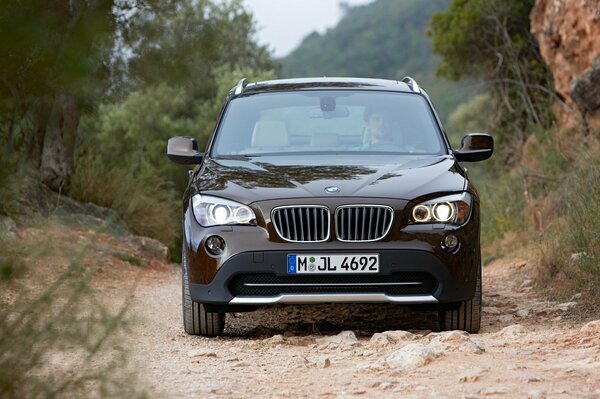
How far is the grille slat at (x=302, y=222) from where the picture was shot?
268 inches

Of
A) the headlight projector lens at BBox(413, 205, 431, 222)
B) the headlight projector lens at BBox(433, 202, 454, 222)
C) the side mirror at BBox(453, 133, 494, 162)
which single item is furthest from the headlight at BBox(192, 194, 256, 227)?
the side mirror at BBox(453, 133, 494, 162)

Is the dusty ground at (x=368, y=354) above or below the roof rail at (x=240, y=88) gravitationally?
below

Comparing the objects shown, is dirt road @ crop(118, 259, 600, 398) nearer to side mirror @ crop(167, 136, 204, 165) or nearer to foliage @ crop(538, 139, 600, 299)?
foliage @ crop(538, 139, 600, 299)

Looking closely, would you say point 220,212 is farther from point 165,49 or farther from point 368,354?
point 165,49

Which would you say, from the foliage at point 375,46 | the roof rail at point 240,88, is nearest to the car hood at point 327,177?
the roof rail at point 240,88

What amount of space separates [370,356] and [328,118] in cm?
257

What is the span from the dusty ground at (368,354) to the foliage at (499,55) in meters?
10.5

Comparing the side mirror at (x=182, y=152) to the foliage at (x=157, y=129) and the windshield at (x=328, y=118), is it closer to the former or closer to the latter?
the windshield at (x=328, y=118)

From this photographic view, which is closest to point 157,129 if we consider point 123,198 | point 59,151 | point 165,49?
point 123,198

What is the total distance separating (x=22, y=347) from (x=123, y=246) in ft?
31.8

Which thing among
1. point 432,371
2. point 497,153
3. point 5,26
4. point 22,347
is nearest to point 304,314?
point 432,371

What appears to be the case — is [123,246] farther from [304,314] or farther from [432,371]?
[432,371]

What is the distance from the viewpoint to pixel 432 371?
5.45 meters

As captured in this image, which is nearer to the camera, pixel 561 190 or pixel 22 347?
pixel 22 347
